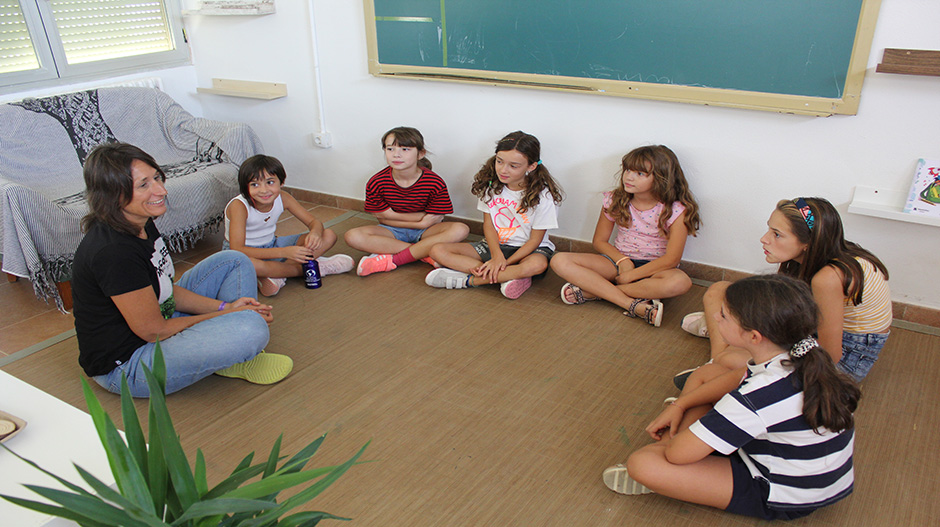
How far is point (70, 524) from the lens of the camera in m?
1.07

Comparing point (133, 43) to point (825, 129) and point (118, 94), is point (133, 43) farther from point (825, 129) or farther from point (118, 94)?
point (825, 129)

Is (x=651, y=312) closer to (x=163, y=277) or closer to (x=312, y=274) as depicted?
(x=312, y=274)

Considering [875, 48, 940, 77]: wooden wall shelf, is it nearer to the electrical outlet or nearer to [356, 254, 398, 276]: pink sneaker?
[356, 254, 398, 276]: pink sneaker

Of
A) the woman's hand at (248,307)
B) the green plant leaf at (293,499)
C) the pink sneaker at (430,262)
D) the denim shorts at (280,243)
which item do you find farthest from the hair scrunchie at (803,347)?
the denim shorts at (280,243)

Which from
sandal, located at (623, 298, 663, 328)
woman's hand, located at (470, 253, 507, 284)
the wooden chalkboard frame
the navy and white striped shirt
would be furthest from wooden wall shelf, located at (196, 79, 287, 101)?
the navy and white striped shirt

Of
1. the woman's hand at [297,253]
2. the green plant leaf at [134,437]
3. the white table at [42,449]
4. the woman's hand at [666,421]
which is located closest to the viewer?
the green plant leaf at [134,437]

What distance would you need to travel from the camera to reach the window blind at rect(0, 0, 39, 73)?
318 centimetres

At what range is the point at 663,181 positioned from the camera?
2.57 metres

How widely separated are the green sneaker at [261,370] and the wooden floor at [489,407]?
0.10 feet

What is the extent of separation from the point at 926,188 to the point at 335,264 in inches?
91.8

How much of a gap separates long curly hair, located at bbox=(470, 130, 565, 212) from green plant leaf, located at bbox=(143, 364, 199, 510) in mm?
2041

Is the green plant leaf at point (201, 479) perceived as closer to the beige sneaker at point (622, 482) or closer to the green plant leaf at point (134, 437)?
the green plant leaf at point (134, 437)

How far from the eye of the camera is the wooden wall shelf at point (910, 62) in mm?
2104

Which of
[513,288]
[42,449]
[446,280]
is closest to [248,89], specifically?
[446,280]
